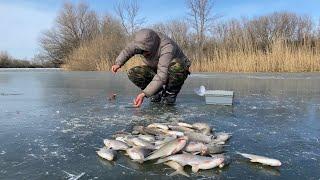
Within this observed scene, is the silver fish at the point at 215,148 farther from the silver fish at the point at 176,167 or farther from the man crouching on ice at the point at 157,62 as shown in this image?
the man crouching on ice at the point at 157,62

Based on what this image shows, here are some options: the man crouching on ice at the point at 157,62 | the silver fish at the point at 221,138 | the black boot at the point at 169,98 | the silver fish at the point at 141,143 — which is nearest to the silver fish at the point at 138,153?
the silver fish at the point at 141,143

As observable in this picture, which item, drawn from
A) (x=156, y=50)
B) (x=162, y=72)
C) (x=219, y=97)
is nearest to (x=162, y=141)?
(x=162, y=72)

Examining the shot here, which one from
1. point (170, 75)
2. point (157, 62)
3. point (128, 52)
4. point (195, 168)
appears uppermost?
point (128, 52)

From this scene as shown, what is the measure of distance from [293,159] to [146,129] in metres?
1.13

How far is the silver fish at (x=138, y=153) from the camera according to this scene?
2.41 meters

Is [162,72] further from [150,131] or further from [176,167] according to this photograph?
[176,167]

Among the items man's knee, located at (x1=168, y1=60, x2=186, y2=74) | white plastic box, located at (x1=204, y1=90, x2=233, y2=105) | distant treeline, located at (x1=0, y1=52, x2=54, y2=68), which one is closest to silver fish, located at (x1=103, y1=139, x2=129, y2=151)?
man's knee, located at (x1=168, y1=60, x2=186, y2=74)

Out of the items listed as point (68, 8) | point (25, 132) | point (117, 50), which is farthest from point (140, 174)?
point (68, 8)

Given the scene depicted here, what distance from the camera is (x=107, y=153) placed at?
2.48 metres

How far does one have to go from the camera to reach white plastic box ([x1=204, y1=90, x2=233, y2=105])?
5.03m

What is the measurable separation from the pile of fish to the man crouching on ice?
131 centimetres

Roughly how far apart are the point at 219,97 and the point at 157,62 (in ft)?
2.93

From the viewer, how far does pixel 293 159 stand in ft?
8.13

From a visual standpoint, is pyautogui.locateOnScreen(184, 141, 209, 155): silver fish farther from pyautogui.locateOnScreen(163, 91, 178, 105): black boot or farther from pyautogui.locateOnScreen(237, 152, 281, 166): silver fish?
pyautogui.locateOnScreen(163, 91, 178, 105): black boot
